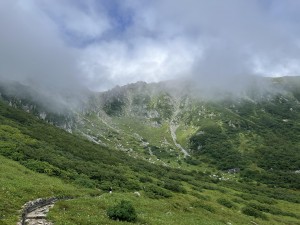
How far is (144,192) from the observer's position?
48.9 metres

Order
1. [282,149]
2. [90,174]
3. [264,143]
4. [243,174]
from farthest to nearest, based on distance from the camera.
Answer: [264,143] < [282,149] < [243,174] < [90,174]

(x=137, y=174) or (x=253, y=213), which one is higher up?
(x=137, y=174)

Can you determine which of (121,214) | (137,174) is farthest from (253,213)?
(121,214)

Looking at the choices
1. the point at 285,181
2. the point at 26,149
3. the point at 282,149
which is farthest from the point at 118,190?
the point at 282,149

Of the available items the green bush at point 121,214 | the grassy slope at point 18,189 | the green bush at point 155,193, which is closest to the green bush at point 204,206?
the green bush at point 155,193

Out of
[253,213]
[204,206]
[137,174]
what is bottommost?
[253,213]

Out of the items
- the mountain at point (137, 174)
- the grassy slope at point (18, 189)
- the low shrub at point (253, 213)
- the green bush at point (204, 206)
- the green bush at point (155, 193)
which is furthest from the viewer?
the low shrub at point (253, 213)

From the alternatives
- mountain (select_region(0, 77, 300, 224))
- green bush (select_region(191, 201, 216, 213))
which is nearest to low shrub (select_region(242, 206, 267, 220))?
mountain (select_region(0, 77, 300, 224))

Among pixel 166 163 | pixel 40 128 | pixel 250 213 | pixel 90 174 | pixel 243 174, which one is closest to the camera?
pixel 90 174

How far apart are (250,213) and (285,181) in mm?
85838

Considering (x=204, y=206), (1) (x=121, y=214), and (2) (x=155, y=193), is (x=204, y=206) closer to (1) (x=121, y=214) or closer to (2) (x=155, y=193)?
(2) (x=155, y=193)

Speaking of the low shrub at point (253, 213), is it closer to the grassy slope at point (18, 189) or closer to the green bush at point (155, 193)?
the green bush at point (155, 193)

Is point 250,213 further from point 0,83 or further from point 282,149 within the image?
point 0,83

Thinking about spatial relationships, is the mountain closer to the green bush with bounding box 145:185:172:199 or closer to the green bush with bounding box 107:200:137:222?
the green bush with bounding box 145:185:172:199
